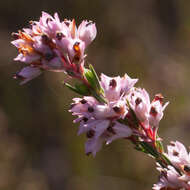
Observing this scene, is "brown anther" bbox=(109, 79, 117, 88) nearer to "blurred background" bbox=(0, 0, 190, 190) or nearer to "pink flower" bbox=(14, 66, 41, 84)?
"pink flower" bbox=(14, 66, 41, 84)

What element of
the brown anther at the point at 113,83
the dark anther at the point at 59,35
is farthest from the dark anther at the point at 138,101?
the dark anther at the point at 59,35

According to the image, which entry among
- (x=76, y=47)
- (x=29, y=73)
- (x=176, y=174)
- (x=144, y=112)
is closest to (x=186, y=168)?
(x=176, y=174)

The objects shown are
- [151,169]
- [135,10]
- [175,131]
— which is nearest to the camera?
[151,169]

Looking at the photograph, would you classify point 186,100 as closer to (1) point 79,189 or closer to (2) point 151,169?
(2) point 151,169

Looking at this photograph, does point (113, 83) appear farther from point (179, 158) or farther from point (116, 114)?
point (179, 158)

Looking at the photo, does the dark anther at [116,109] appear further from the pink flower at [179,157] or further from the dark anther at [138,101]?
the pink flower at [179,157]

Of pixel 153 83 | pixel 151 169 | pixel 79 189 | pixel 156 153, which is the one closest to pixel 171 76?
pixel 153 83
